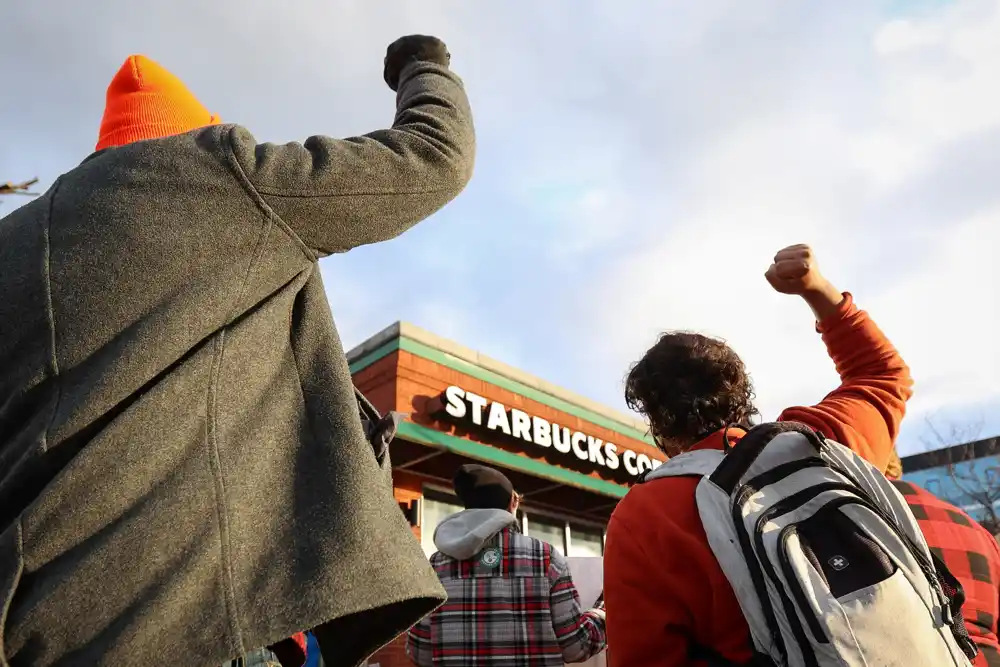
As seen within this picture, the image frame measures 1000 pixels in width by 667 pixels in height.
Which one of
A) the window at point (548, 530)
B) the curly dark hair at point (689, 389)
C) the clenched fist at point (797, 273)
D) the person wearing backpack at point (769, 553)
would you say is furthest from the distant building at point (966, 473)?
the person wearing backpack at point (769, 553)

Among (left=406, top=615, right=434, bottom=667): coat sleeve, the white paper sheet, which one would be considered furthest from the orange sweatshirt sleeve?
the white paper sheet

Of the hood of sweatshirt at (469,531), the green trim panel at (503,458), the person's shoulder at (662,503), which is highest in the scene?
the green trim panel at (503,458)

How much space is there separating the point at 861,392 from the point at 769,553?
3.68 feet

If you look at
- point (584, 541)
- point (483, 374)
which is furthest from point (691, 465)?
point (584, 541)

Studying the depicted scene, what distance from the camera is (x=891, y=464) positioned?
123 inches

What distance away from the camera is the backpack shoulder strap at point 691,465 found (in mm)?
2201

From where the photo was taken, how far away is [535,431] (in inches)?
414

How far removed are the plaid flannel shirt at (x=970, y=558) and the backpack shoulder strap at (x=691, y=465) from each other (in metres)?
0.68

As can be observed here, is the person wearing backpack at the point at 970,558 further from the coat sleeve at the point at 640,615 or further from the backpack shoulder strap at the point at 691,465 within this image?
the coat sleeve at the point at 640,615

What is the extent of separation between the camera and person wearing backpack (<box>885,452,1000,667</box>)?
2254 millimetres

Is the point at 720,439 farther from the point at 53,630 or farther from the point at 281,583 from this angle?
the point at 53,630

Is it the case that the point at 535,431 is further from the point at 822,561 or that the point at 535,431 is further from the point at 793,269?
the point at 822,561

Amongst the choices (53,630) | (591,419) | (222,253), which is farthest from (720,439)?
(591,419)

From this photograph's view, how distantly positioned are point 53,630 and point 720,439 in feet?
6.31
